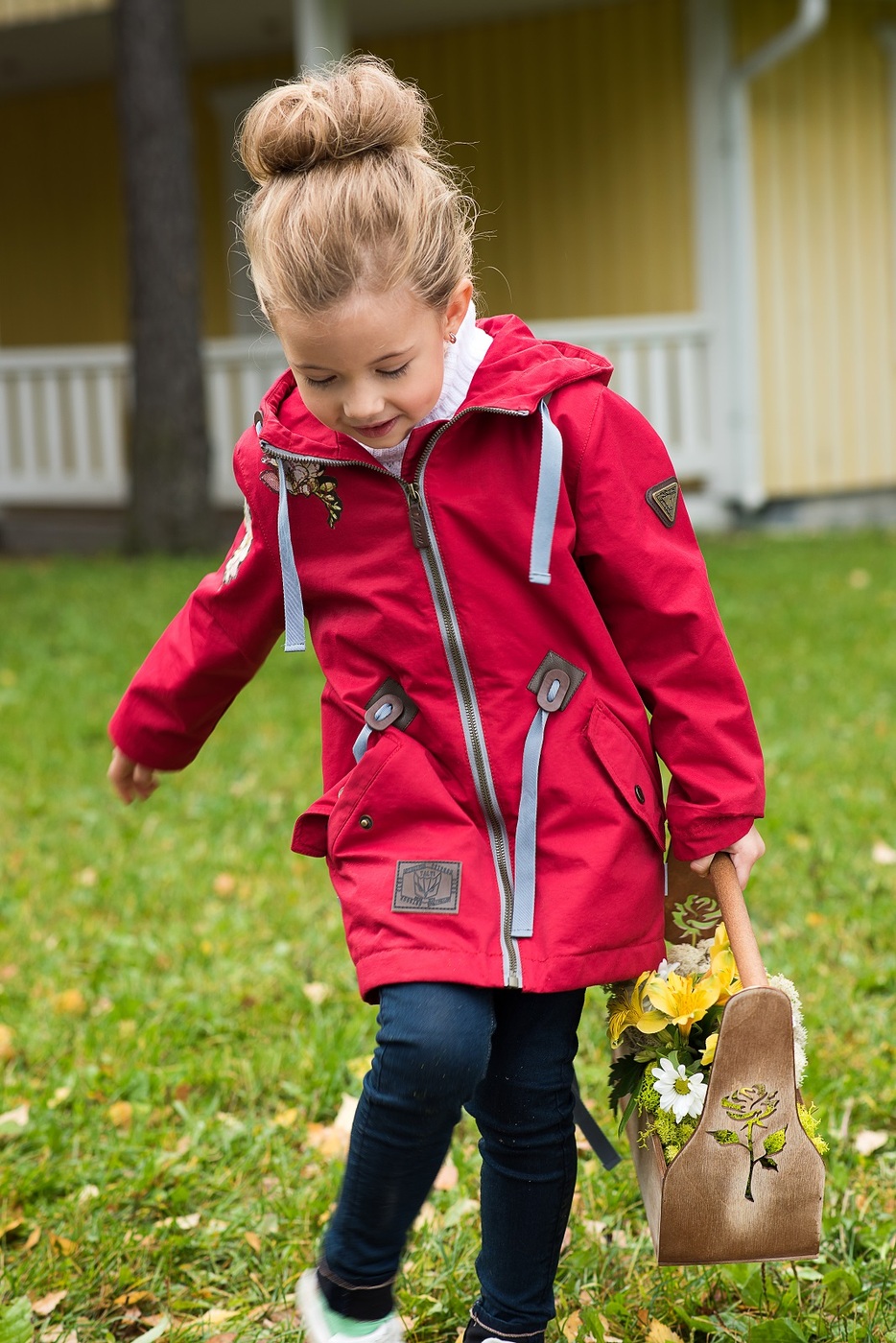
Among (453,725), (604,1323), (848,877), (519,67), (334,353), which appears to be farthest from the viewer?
(519,67)

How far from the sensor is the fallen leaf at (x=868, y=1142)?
8.93ft

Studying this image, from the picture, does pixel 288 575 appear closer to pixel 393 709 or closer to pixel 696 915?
pixel 393 709

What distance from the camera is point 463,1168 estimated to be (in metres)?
2.73

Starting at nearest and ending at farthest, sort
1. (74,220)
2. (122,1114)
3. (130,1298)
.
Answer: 1. (130,1298)
2. (122,1114)
3. (74,220)

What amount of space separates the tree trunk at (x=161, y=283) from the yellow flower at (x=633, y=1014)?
8348mm

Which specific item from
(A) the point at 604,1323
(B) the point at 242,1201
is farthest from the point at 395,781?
(B) the point at 242,1201

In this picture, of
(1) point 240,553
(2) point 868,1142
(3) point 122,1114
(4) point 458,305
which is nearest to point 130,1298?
(3) point 122,1114

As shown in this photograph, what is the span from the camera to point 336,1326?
2010 mm

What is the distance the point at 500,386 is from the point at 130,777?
86 centimetres

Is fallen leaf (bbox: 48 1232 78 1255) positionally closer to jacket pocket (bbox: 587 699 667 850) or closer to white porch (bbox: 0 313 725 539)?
jacket pocket (bbox: 587 699 667 850)

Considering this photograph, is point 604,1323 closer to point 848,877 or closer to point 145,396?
point 848,877

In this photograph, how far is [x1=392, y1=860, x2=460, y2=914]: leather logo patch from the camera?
1.95 m

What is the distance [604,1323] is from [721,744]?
2.85 ft

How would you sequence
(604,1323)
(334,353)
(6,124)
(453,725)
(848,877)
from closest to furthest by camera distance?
(334,353) → (453,725) → (604,1323) → (848,877) → (6,124)
